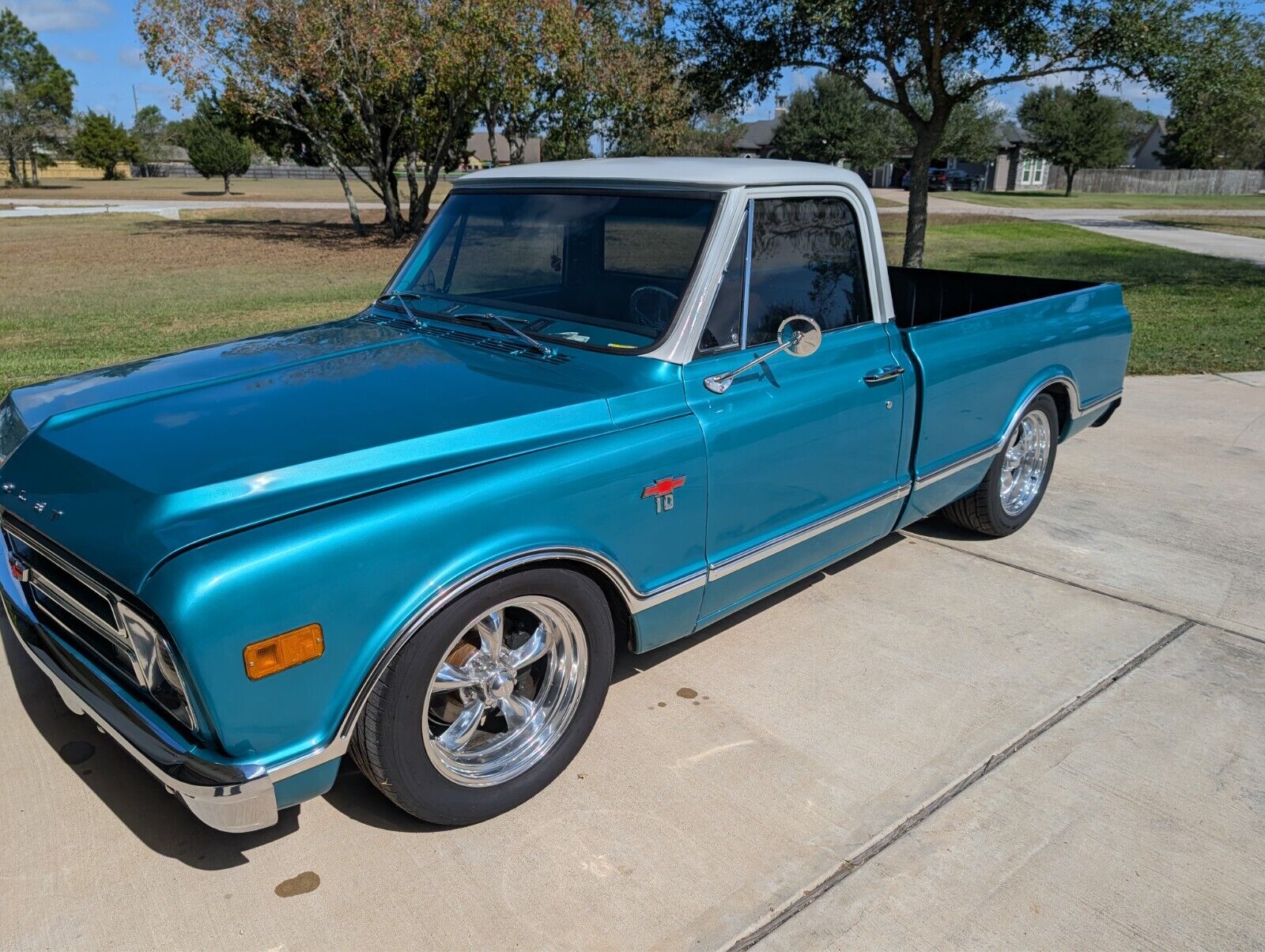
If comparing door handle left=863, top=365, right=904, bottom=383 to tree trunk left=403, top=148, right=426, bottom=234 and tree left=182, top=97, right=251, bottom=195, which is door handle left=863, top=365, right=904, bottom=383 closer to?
tree trunk left=403, top=148, right=426, bottom=234

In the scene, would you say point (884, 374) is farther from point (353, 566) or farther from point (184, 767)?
point (184, 767)

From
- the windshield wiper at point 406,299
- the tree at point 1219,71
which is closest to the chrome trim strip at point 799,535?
the windshield wiper at point 406,299

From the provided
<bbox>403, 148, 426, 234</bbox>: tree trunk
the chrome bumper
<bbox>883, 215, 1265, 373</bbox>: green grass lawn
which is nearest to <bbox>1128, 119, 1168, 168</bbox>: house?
<bbox>883, 215, 1265, 373</bbox>: green grass lawn

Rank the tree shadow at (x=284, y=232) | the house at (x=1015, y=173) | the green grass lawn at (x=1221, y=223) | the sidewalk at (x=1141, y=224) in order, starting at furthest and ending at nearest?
the house at (x=1015, y=173) < the green grass lawn at (x=1221, y=223) < the tree shadow at (x=284, y=232) < the sidewalk at (x=1141, y=224)

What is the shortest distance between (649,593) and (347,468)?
106 cm

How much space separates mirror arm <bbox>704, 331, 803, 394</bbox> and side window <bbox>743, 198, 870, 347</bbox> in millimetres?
131

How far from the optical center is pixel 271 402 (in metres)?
3.00

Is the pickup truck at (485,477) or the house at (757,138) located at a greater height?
the house at (757,138)

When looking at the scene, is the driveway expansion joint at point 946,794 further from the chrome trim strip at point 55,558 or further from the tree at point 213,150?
the tree at point 213,150

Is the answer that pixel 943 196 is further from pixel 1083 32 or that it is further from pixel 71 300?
pixel 71 300

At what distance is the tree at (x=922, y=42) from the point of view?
1192 cm

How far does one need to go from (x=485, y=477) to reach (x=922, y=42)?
13.1 metres

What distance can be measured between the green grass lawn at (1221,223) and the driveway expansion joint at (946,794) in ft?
89.1

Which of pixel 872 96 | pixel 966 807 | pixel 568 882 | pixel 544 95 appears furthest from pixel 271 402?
pixel 544 95
